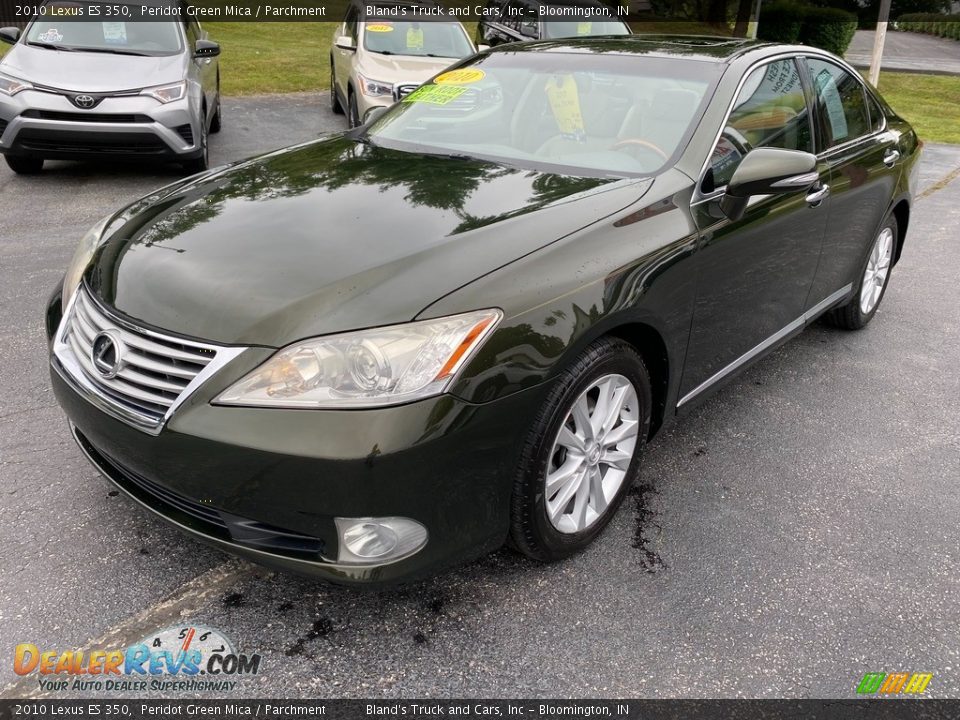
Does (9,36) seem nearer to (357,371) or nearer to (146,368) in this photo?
(146,368)

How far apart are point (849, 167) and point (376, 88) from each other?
225 inches

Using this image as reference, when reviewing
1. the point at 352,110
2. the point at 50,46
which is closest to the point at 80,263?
the point at 50,46

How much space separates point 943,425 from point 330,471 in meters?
3.08

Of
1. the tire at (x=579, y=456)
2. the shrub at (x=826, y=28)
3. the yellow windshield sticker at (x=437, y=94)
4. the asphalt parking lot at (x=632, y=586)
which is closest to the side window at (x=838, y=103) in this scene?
the asphalt parking lot at (x=632, y=586)

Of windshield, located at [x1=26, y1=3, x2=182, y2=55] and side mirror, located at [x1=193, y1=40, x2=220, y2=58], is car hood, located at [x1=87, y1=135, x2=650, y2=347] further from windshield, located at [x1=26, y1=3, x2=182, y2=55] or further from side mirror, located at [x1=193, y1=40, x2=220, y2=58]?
side mirror, located at [x1=193, y1=40, x2=220, y2=58]

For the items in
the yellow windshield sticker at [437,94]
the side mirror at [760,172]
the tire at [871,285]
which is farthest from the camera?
the tire at [871,285]

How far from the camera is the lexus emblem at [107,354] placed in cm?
215

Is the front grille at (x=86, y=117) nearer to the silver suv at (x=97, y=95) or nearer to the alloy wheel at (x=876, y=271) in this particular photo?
the silver suv at (x=97, y=95)

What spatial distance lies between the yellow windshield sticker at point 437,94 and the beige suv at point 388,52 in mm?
4322

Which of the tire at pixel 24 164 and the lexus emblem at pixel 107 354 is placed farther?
the tire at pixel 24 164

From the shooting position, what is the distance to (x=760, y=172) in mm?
2768

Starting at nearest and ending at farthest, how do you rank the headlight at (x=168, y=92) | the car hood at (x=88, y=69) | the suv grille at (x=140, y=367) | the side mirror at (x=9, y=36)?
1. the suv grille at (x=140, y=367)
2. the car hood at (x=88, y=69)
3. the headlight at (x=168, y=92)
4. the side mirror at (x=9, y=36)

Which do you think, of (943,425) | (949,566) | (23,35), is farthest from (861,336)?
(23,35)

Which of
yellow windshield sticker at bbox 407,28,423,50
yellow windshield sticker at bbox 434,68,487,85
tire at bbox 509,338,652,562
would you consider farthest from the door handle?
yellow windshield sticker at bbox 407,28,423,50
